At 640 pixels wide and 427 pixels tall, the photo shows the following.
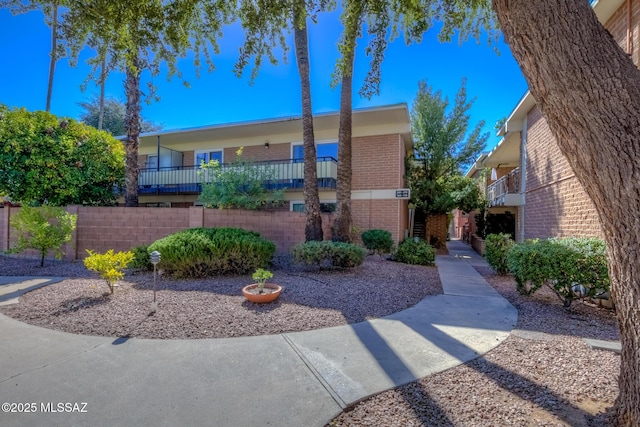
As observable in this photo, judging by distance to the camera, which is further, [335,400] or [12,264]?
[12,264]

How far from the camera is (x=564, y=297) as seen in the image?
17.7 feet

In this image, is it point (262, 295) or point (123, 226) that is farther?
point (123, 226)

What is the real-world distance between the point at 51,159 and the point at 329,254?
30.2 feet

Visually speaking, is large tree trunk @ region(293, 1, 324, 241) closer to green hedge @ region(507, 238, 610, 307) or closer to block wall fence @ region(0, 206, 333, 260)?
block wall fence @ region(0, 206, 333, 260)

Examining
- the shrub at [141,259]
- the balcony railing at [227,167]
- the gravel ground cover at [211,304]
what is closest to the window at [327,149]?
the balcony railing at [227,167]

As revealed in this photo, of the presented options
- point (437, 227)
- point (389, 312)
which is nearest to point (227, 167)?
point (389, 312)

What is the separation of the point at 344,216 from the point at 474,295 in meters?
3.80

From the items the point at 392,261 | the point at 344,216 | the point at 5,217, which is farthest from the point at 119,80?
the point at 392,261

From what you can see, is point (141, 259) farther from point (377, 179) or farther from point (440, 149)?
point (440, 149)

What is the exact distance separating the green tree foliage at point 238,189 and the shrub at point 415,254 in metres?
4.63

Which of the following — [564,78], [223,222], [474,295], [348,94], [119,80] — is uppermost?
[119,80]

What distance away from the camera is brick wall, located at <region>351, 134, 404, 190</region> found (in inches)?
473

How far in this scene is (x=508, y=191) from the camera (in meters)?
14.5

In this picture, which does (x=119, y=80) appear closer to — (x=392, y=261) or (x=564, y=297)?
(x=392, y=261)
